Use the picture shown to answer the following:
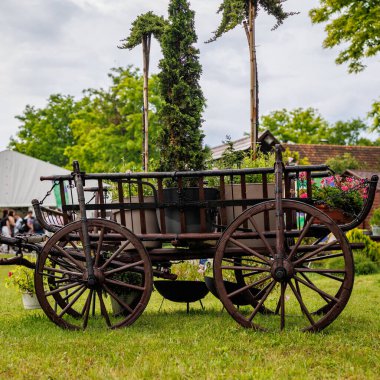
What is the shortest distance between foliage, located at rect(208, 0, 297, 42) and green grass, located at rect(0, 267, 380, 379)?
8053 millimetres

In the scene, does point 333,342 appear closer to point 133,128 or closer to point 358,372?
point 358,372

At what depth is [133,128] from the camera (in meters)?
34.4

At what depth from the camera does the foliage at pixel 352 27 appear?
1839cm

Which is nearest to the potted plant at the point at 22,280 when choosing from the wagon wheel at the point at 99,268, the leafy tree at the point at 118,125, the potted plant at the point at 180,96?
the wagon wheel at the point at 99,268

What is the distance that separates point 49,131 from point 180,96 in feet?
116

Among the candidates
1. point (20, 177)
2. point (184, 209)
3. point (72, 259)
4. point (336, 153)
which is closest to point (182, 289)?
point (184, 209)

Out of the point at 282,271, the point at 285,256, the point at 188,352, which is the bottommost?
the point at 188,352

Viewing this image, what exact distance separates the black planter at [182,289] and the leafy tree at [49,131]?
139 feet

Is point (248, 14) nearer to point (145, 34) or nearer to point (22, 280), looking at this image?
point (145, 34)

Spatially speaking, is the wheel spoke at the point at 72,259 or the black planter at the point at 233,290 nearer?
the wheel spoke at the point at 72,259

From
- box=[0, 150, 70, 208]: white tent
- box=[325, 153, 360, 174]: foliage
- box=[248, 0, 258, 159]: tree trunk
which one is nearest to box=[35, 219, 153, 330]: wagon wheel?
box=[248, 0, 258, 159]: tree trunk

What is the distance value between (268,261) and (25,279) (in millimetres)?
3722

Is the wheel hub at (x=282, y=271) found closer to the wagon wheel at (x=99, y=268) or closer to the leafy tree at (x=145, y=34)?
the wagon wheel at (x=99, y=268)

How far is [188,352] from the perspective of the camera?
4.62m
